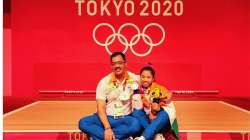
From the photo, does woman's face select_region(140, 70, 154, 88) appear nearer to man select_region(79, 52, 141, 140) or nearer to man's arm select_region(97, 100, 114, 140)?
man select_region(79, 52, 141, 140)

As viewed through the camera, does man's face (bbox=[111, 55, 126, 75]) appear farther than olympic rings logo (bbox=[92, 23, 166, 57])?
No

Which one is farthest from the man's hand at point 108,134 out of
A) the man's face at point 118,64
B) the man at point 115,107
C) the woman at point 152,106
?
the man's face at point 118,64

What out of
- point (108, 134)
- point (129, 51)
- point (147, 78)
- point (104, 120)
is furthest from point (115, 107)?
point (129, 51)

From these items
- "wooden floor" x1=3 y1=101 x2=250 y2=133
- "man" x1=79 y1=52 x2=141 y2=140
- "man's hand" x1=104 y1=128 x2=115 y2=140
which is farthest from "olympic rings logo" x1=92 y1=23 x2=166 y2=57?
"man's hand" x1=104 y1=128 x2=115 y2=140

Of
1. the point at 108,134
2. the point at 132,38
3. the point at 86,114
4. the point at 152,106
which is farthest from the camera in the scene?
the point at 132,38

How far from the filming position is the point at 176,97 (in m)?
6.65

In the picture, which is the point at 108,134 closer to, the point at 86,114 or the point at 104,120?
the point at 104,120

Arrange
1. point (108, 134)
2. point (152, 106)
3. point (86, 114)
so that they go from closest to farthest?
point (108, 134) < point (152, 106) < point (86, 114)

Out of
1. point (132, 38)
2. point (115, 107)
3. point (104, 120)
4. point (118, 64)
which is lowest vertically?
point (104, 120)

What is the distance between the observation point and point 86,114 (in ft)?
21.1

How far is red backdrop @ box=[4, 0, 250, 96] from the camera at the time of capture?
6.54 metres

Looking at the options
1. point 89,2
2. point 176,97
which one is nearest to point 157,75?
point 176,97

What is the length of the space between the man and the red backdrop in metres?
1.82

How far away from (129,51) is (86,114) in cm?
110
